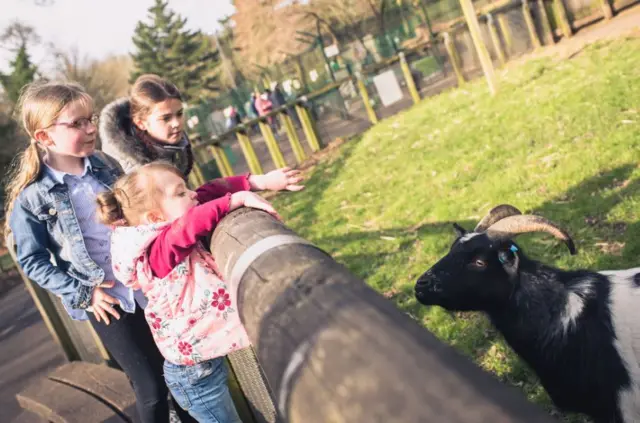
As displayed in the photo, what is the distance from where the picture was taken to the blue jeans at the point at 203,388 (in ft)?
8.07

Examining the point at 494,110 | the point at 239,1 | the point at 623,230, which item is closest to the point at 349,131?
the point at 494,110

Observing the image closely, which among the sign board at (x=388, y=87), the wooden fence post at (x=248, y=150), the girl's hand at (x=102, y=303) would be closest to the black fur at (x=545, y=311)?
the girl's hand at (x=102, y=303)

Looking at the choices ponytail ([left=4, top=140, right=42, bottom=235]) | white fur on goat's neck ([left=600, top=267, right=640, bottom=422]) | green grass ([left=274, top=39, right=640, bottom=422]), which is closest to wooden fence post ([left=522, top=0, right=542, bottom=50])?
green grass ([left=274, top=39, right=640, bottom=422])

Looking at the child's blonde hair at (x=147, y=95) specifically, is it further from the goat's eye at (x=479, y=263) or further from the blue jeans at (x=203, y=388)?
the goat's eye at (x=479, y=263)

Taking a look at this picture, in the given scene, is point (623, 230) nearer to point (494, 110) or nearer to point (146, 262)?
point (146, 262)

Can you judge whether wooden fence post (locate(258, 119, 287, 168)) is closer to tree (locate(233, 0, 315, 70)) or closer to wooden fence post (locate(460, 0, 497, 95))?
wooden fence post (locate(460, 0, 497, 95))

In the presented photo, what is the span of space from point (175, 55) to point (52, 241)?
56.2 m

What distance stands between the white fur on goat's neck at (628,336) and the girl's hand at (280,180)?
65.7 inches

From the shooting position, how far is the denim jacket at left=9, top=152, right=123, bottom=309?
2756 millimetres

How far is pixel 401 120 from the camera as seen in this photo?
1288 cm

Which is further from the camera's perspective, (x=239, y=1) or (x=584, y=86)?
(x=239, y=1)

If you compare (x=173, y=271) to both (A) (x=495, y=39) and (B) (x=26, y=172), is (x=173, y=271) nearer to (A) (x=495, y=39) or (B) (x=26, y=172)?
(B) (x=26, y=172)

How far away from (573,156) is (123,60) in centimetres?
6577

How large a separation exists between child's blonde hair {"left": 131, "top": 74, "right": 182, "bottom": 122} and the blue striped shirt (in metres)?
0.45
